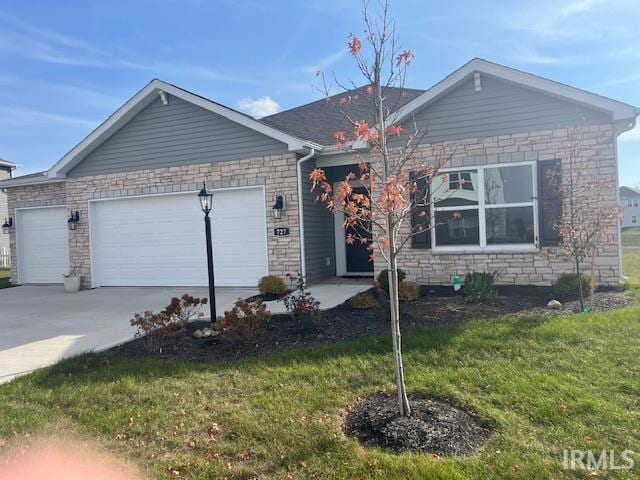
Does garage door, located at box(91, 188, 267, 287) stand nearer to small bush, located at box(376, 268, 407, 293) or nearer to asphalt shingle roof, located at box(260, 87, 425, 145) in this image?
asphalt shingle roof, located at box(260, 87, 425, 145)

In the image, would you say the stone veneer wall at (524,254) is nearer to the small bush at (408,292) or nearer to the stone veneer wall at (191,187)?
the small bush at (408,292)

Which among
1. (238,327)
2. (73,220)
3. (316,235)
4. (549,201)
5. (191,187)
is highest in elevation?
(191,187)

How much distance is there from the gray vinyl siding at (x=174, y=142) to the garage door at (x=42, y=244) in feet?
7.70

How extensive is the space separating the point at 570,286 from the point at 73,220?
1232 cm

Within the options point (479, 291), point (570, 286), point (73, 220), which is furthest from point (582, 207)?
point (73, 220)

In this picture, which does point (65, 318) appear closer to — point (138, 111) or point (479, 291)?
point (138, 111)

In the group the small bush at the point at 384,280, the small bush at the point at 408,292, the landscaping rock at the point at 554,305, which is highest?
the small bush at the point at 384,280

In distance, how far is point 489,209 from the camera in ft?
31.2

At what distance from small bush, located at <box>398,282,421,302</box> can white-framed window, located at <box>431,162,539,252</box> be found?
1.85m

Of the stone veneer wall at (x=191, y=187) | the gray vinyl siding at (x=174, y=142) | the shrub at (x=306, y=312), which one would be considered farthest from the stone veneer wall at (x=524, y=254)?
the gray vinyl siding at (x=174, y=142)

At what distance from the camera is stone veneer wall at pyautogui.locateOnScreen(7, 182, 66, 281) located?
14.0 meters

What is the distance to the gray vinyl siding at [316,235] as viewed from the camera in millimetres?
10922

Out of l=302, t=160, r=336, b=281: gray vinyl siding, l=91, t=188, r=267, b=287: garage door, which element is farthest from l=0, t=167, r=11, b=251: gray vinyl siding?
l=302, t=160, r=336, b=281: gray vinyl siding

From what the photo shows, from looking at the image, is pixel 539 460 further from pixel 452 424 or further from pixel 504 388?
pixel 504 388
